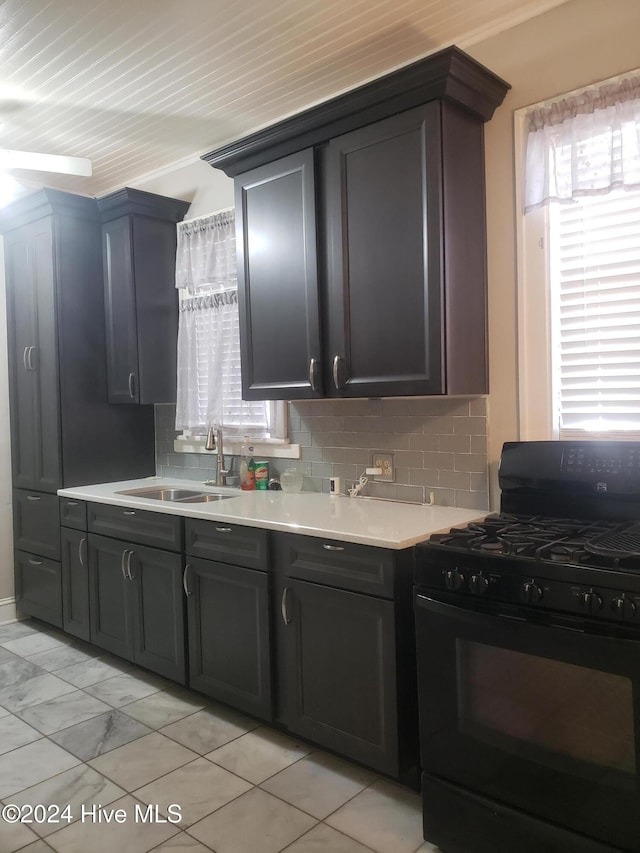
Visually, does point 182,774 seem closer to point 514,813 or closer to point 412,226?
point 514,813

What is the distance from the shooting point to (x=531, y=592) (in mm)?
1701

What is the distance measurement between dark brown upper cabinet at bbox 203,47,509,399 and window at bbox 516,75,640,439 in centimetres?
19

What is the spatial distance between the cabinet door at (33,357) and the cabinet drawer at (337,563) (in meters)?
1.86

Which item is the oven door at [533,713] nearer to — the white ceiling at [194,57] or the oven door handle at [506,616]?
the oven door handle at [506,616]

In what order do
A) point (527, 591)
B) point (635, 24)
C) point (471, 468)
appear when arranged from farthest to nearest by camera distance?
point (471, 468)
point (635, 24)
point (527, 591)

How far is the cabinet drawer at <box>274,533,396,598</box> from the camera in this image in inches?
83.3

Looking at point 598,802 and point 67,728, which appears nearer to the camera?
point 598,802

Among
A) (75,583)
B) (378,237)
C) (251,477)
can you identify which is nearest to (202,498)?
(251,477)

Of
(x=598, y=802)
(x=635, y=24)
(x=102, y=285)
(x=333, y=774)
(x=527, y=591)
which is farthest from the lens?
(x=102, y=285)

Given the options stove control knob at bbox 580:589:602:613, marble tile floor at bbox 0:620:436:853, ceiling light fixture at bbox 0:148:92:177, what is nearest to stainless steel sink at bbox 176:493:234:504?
marble tile floor at bbox 0:620:436:853

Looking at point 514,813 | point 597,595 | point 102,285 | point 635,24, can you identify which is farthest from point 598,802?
point 102,285

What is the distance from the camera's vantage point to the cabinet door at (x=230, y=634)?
2535mm

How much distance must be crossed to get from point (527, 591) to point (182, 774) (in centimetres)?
144

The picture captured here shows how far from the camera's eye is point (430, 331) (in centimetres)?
233
